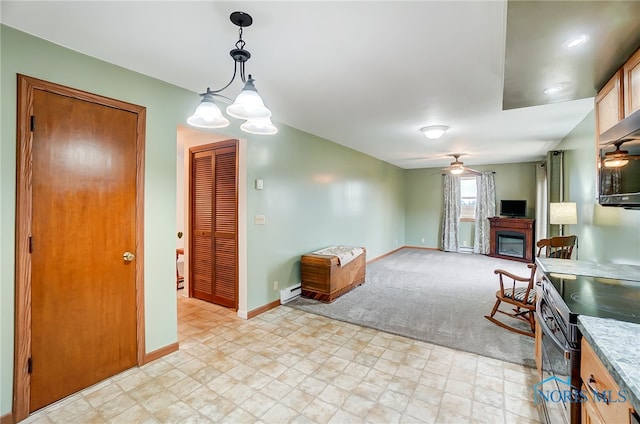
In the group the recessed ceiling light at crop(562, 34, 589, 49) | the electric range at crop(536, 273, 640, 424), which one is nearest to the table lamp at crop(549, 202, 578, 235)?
the electric range at crop(536, 273, 640, 424)

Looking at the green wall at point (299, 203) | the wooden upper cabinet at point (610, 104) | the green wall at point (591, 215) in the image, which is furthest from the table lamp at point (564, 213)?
the green wall at point (299, 203)

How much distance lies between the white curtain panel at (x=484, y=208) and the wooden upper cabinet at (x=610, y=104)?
18.9 feet

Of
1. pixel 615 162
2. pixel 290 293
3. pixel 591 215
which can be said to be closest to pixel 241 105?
pixel 615 162

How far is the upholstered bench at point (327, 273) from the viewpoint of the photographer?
390 centimetres

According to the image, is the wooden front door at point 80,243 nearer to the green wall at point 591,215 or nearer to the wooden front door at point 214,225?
the wooden front door at point 214,225

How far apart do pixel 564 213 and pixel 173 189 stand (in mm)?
4457

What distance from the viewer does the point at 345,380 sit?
2201 mm

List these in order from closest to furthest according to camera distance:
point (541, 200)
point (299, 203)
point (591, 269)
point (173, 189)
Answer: point (591, 269), point (173, 189), point (299, 203), point (541, 200)

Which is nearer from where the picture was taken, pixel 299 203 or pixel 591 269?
pixel 591 269

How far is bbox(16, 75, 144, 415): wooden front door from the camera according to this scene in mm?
1876

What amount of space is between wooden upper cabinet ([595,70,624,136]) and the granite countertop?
4.56 feet

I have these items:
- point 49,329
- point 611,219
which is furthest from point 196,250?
point 611,219

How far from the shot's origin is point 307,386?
213cm

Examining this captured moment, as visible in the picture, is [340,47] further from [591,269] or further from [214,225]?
[214,225]
